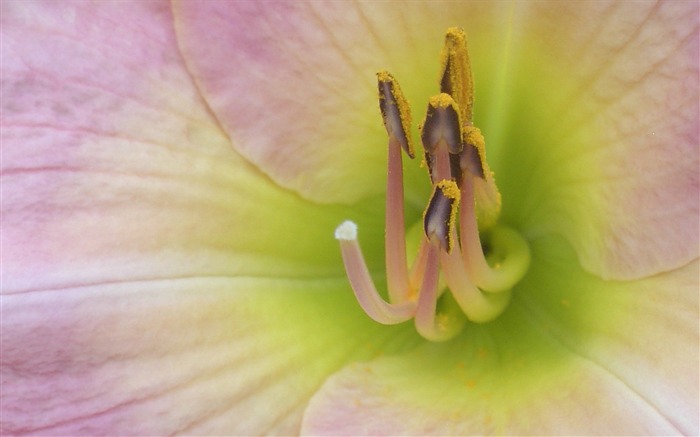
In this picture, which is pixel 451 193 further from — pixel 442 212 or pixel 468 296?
pixel 468 296

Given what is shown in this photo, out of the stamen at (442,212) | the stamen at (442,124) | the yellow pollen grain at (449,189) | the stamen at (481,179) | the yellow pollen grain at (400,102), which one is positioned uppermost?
the yellow pollen grain at (400,102)

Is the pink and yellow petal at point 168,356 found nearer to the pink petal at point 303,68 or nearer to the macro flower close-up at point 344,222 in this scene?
the macro flower close-up at point 344,222

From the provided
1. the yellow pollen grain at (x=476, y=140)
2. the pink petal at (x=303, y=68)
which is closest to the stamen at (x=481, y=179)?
the yellow pollen grain at (x=476, y=140)

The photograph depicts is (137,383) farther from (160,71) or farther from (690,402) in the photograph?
(690,402)

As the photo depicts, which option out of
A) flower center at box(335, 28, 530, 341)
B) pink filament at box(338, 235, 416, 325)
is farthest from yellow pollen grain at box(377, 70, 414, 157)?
pink filament at box(338, 235, 416, 325)

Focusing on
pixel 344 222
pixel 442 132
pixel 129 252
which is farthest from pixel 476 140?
pixel 129 252

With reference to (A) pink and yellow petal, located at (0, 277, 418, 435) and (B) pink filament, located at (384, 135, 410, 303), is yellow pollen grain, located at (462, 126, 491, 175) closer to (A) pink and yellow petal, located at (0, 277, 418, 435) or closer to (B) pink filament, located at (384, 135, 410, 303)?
(B) pink filament, located at (384, 135, 410, 303)

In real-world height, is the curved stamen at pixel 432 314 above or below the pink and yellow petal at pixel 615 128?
below
